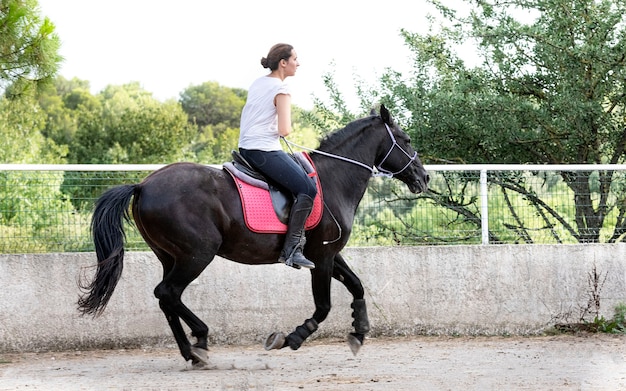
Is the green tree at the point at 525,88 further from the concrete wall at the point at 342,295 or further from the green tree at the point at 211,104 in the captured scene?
the green tree at the point at 211,104

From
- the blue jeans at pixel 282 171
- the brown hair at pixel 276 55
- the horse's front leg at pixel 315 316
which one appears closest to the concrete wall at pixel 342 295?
the horse's front leg at pixel 315 316

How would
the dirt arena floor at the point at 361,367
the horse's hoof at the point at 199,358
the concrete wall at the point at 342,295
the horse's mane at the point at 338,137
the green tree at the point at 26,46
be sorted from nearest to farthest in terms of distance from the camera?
the dirt arena floor at the point at 361,367, the horse's hoof at the point at 199,358, the horse's mane at the point at 338,137, the concrete wall at the point at 342,295, the green tree at the point at 26,46

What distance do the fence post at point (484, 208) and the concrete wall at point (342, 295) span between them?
21cm

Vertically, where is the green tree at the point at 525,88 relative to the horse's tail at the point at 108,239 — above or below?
above

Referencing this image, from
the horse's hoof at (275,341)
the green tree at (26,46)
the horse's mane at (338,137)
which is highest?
the green tree at (26,46)

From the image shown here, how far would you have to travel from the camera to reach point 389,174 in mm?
8312

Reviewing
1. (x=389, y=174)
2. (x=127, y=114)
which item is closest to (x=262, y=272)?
(x=389, y=174)

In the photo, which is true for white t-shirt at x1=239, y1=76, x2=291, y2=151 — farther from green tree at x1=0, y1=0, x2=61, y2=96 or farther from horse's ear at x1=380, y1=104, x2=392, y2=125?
green tree at x1=0, y1=0, x2=61, y2=96

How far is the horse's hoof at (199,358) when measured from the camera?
24.4 ft

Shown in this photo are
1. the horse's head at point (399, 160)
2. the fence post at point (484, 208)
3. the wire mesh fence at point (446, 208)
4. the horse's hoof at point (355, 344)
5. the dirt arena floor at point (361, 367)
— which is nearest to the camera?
the dirt arena floor at point (361, 367)

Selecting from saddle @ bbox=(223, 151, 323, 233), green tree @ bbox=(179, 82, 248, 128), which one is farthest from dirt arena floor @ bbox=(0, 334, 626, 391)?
green tree @ bbox=(179, 82, 248, 128)

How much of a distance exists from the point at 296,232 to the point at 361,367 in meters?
1.47

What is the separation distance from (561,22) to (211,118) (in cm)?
8742

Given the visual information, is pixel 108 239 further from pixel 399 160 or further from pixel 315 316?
pixel 399 160
